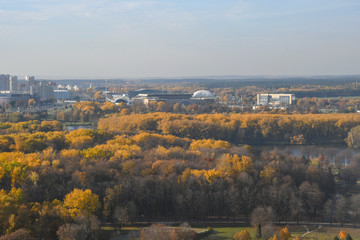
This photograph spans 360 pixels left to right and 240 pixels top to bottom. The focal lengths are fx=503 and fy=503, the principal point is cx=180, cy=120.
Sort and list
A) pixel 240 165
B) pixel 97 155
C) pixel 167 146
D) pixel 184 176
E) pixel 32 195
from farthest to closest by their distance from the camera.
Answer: pixel 167 146
pixel 97 155
pixel 240 165
pixel 184 176
pixel 32 195

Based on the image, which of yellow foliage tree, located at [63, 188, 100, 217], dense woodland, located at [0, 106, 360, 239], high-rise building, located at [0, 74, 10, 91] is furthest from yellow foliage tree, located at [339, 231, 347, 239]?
high-rise building, located at [0, 74, 10, 91]

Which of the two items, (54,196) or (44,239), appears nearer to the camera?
(44,239)

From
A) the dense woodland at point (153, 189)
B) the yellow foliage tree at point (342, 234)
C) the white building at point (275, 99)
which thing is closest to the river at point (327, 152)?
the dense woodland at point (153, 189)

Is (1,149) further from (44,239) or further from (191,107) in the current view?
(191,107)

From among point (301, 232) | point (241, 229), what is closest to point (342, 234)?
point (301, 232)

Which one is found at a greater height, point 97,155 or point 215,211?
point 97,155

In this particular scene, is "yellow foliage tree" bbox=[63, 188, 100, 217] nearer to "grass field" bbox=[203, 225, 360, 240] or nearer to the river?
"grass field" bbox=[203, 225, 360, 240]

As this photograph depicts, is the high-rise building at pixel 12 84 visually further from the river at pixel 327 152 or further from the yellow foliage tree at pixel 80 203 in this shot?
the yellow foliage tree at pixel 80 203

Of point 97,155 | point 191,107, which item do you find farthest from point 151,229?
point 191,107

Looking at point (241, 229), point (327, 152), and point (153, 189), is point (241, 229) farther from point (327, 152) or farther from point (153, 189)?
point (327, 152)
